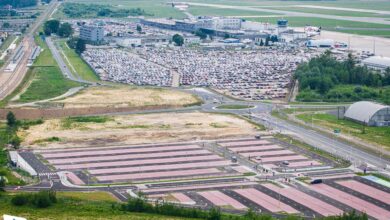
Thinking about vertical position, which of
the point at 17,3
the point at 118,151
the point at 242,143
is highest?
the point at 17,3

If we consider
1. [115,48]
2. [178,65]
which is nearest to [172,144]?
[178,65]

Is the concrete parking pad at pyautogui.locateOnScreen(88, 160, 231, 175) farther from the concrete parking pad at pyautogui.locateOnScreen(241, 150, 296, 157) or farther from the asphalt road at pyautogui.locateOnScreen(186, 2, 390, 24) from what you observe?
the asphalt road at pyautogui.locateOnScreen(186, 2, 390, 24)

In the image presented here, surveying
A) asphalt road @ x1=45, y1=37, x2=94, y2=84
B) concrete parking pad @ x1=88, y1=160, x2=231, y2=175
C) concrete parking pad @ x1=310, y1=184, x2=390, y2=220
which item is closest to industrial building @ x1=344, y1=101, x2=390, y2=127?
concrete parking pad @ x1=88, y1=160, x2=231, y2=175

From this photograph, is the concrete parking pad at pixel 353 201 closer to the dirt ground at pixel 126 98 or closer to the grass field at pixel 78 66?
the dirt ground at pixel 126 98

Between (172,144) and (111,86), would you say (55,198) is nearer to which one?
(172,144)

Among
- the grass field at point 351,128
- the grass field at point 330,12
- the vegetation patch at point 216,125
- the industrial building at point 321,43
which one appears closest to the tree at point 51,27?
the industrial building at point 321,43

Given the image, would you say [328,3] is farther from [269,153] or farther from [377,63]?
[269,153]

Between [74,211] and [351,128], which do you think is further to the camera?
[351,128]

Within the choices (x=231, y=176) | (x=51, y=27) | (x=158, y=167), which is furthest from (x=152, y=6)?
(x=231, y=176)
